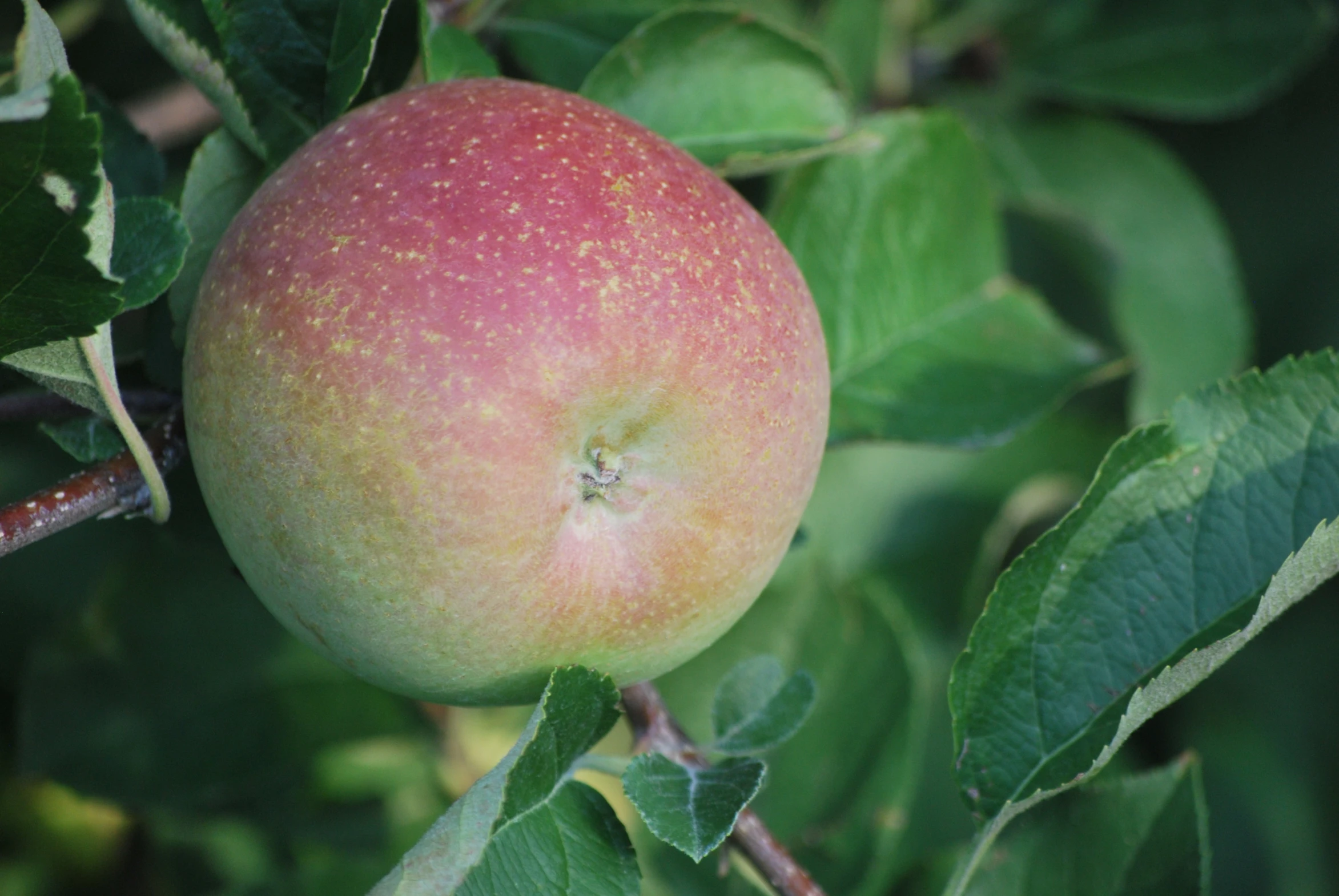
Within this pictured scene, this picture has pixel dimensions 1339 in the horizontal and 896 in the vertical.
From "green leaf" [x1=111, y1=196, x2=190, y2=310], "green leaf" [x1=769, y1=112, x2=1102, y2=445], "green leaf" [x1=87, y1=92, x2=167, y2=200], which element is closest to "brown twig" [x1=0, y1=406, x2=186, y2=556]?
"green leaf" [x1=111, y1=196, x2=190, y2=310]

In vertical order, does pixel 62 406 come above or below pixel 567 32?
below

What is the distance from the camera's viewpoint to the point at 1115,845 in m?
1.15

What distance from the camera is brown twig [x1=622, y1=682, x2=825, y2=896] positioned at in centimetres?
95

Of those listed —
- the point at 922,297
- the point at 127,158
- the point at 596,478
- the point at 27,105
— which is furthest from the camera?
the point at 922,297

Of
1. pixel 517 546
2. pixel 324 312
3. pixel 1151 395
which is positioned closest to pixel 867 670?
pixel 1151 395

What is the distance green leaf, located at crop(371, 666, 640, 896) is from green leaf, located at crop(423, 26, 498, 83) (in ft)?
1.79

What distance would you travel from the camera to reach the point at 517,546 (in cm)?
77

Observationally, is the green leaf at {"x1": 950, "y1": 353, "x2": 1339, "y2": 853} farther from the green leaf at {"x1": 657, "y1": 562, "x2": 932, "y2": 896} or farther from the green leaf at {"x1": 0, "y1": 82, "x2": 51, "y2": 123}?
the green leaf at {"x1": 0, "y1": 82, "x2": 51, "y2": 123}

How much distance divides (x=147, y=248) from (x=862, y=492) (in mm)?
1295

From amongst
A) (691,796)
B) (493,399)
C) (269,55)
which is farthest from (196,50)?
(691,796)

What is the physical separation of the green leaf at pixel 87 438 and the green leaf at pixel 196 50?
27 cm

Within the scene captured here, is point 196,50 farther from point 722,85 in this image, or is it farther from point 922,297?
point 922,297

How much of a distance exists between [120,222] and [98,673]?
0.89 m

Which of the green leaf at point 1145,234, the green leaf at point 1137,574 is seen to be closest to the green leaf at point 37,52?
the green leaf at point 1137,574
